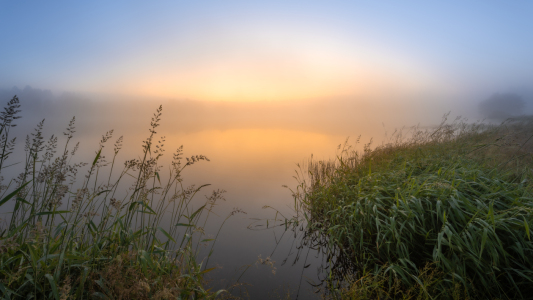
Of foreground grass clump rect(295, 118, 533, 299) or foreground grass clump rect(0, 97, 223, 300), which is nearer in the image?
foreground grass clump rect(0, 97, 223, 300)

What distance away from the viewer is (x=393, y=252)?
99.0 inches

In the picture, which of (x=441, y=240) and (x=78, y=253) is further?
(x=441, y=240)

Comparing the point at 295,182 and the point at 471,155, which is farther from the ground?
the point at 471,155

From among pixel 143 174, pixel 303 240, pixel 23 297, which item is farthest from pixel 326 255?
pixel 23 297

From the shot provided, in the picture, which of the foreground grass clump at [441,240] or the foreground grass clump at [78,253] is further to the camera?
the foreground grass clump at [441,240]

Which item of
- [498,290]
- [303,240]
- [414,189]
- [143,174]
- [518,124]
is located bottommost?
[303,240]

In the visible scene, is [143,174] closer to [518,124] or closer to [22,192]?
[22,192]

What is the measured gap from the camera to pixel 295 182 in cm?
615

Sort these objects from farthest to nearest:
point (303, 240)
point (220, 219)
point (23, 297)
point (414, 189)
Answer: point (220, 219) < point (303, 240) < point (414, 189) < point (23, 297)

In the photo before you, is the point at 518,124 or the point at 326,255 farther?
the point at 518,124

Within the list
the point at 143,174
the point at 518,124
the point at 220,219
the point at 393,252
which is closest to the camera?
the point at 143,174

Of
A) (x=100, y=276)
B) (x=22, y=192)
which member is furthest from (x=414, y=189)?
(x=22, y=192)

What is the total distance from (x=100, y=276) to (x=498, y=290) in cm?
282

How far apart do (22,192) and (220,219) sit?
2.43 meters
